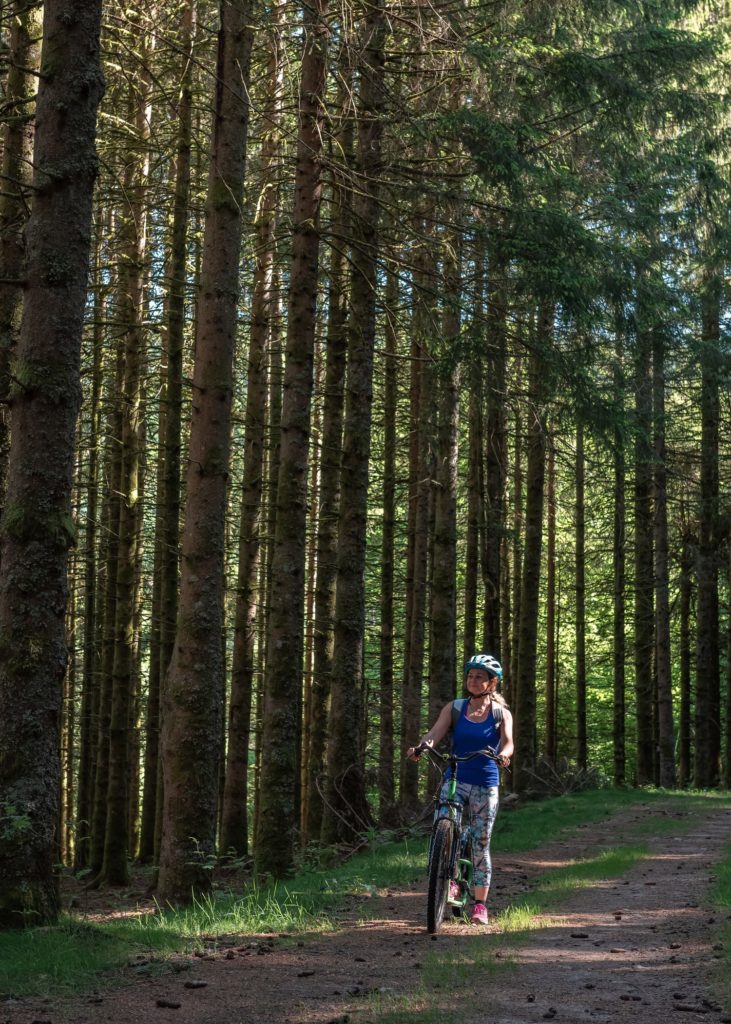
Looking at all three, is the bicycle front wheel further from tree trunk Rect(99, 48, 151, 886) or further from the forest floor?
tree trunk Rect(99, 48, 151, 886)

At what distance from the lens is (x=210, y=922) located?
809 centimetres

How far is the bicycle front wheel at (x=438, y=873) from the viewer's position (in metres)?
7.80

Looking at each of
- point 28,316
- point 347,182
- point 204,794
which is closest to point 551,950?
point 204,794

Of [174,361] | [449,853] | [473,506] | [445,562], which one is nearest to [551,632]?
[473,506]

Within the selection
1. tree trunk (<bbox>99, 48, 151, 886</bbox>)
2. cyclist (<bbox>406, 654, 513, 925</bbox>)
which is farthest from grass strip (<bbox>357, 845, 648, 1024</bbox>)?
tree trunk (<bbox>99, 48, 151, 886</bbox>)

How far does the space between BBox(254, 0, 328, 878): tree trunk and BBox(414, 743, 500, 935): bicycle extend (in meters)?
3.66

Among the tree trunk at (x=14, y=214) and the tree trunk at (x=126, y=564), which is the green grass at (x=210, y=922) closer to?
the tree trunk at (x=14, y=214)

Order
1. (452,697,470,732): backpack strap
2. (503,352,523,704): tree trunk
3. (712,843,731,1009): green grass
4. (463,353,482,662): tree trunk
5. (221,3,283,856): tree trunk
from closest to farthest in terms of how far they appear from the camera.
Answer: (712,843,731,1009): green grass → (452,697,470,732): backpack strap → (221,3,283,856): tree trunk → (463,353,482,662): tree trunk → (503,352,523,704): tree trunk

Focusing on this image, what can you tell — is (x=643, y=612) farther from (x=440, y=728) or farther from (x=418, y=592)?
(x=440, y=728)


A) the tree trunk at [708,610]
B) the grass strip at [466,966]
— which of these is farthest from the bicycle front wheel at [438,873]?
the tree trunk at [708,610]

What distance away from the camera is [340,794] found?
45.4 ft

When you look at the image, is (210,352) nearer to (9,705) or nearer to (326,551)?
(9,705)

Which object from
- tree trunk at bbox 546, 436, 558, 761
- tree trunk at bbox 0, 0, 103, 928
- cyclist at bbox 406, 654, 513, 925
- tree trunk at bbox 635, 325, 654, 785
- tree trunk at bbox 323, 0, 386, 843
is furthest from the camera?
tree trunk at bbox 546, 436, 558, 761

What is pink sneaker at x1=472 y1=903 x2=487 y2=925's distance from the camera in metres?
8.16
